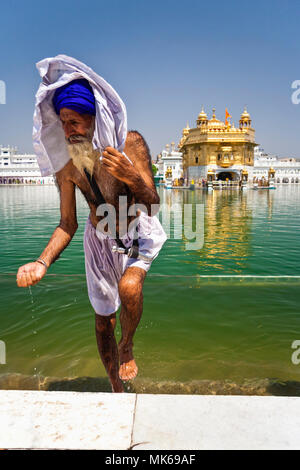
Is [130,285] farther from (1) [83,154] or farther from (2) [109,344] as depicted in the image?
(1) [83,154]

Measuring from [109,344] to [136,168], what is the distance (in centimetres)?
110

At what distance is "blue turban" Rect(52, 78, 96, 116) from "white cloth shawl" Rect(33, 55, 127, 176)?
0.04 m

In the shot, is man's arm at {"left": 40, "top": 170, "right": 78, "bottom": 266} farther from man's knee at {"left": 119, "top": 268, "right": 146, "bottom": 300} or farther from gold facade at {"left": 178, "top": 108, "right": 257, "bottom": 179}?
gold facade at {"left": 178, "top": 108, "right": 257, "bottom": 179}

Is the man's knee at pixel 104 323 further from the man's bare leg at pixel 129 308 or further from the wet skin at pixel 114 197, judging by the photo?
the man's bare leg at pixel 129 308

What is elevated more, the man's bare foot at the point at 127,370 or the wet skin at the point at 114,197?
the wet skin at the point at 114,197

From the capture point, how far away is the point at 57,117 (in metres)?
1.88

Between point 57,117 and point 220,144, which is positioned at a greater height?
point 220,144

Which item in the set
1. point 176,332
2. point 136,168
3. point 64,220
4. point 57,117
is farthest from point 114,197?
→ point 176,332

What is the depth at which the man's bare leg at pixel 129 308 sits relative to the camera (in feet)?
5.77

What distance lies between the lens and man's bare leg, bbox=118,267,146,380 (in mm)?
1760

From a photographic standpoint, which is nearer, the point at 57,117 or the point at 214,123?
the point at 57,117

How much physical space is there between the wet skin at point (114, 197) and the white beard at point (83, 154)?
1.2 inches

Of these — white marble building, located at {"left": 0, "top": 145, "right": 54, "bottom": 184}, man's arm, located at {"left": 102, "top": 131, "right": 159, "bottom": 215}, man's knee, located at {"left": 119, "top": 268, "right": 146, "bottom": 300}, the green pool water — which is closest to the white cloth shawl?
man's arm, located at {"left": 102, "top": 131, "right": 159, "bottom": 215}

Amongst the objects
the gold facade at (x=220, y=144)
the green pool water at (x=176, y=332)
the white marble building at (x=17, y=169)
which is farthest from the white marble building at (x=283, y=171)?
the green pool water at (x=176, y=332)
